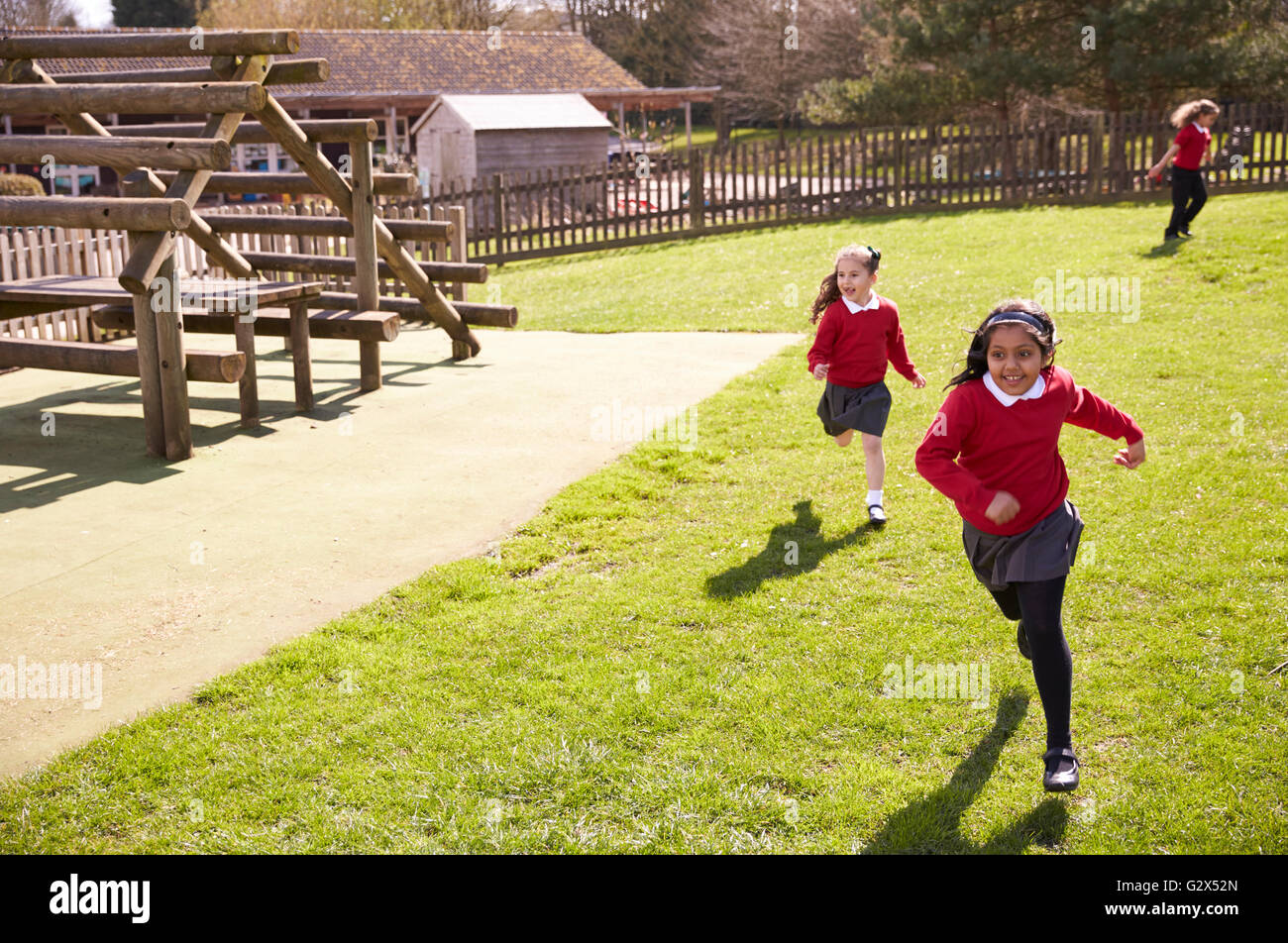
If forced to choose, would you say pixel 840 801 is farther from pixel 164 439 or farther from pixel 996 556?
pixel 164 439

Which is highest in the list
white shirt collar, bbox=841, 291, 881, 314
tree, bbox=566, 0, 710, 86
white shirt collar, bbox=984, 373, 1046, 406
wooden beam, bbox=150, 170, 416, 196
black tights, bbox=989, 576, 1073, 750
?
tree, bbox=566, 0, 710, 86

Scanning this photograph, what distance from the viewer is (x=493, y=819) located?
3555 mm

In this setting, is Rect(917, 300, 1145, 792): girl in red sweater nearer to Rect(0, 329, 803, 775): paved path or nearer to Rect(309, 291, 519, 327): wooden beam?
Rect(0, 329, 803, 775): paved path

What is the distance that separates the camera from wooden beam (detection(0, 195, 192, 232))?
283 inches

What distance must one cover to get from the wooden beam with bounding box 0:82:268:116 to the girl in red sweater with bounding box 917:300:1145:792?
5.78 meters

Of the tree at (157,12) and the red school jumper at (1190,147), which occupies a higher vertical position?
the tree at (157,12)

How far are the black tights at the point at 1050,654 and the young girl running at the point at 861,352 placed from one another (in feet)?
7.71

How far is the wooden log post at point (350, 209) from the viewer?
906 centimetres

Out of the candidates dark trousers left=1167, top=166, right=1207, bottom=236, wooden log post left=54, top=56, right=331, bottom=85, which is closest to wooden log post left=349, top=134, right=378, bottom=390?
wooden log post left=54, top=56, right=331, bottom=85

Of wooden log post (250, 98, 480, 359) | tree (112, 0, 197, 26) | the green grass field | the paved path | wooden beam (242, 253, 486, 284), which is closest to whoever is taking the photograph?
the green grass field

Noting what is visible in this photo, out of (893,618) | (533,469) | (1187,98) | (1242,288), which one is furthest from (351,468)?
(1187,98)

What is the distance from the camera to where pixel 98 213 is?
726 cm

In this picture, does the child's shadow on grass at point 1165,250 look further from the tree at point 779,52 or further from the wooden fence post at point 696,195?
the tree at point 779,52

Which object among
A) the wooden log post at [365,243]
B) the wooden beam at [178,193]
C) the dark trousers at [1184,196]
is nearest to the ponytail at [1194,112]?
the dark trousers at [1184,196]
